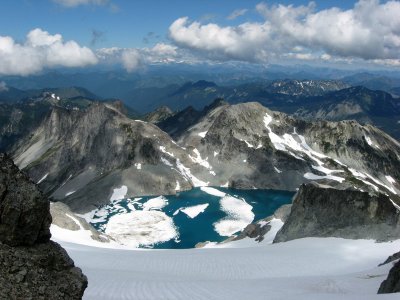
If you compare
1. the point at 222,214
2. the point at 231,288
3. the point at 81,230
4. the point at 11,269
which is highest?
the point at 11,269

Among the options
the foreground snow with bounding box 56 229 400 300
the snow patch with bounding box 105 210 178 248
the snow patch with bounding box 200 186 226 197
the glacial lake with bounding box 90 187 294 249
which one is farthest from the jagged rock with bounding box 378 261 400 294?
the snow patch with bounding box 200 186 226 197

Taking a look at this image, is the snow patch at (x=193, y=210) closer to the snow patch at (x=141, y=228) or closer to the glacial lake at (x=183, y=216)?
the glacial lake at (x=183, y=216)

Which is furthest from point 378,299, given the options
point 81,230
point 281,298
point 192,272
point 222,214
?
point 222,214

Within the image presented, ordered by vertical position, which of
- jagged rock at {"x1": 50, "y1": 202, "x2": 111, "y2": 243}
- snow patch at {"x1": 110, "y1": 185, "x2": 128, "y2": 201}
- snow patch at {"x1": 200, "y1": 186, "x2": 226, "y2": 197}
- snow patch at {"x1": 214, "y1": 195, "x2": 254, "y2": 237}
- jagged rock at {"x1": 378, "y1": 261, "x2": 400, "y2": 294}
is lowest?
snow patch at {"x1": 214, "y1": 195, "x2": 254, "y2": 237}

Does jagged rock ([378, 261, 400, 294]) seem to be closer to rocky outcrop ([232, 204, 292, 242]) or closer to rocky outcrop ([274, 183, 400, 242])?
rocky outcrop ([274, 183, 400, 242])

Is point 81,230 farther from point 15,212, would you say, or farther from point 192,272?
point 15,212

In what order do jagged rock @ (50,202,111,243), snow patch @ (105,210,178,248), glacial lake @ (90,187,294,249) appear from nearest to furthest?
jagged rock @ (50,202,111,243), snow patch @ (105,210,178,248), glacial lake @ (90,187,294,249)

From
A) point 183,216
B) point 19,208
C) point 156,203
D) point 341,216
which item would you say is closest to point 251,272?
point 19,208
